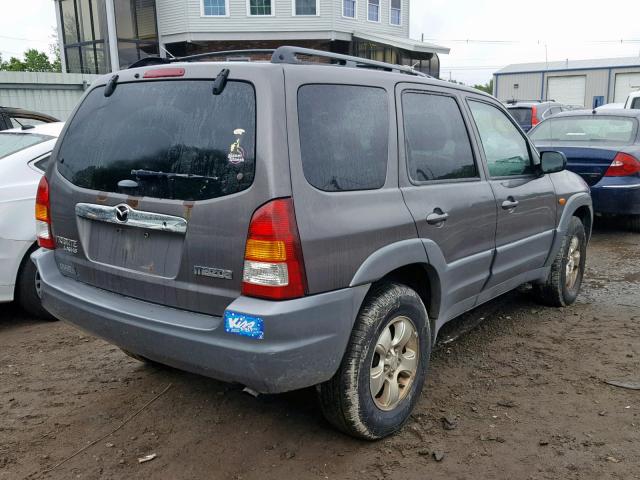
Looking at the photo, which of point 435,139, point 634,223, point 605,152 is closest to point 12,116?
point 435,139

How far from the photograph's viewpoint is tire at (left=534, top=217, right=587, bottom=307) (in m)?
4.89

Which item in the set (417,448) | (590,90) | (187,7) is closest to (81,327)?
(417,448)

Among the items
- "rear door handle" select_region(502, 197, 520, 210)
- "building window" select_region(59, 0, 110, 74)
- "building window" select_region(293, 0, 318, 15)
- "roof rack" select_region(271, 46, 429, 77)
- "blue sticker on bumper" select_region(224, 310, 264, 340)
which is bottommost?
"blue sticker on bumper" select_region(224, 310, 264, 340)

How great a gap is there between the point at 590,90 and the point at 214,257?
44.5 meters

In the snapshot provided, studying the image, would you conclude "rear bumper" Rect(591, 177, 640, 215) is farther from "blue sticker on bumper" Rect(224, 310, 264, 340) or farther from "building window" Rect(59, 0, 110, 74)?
"building window" Rect(59, 0, 110, 74)

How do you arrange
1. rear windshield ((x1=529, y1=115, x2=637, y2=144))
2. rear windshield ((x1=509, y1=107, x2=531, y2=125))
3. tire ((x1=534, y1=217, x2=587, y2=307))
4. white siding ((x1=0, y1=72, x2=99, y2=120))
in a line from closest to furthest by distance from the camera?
tire ((x1=534, y1=217, x2=587, y2=307)) → rear windshield ((x1=529, y1=115, x2=637, y2=144)) → rear windshield ((x1=509, y1=107, x2=531, y2=125)) → white siding ((x1=0, y1=72, x2=99, y2=120))

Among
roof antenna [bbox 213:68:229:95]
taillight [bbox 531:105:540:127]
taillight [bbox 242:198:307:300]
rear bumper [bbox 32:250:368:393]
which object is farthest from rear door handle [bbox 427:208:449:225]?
taillight [bbox 531:105:540:127]

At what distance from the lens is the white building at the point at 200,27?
72.0 feet

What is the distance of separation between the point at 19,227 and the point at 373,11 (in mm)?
22517

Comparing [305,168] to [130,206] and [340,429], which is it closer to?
[130,206]

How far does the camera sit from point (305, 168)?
2.58m

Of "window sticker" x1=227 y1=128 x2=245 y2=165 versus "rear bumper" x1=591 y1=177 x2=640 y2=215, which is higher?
"window sticker" x1=227 y1=128 x2=245 y2=165

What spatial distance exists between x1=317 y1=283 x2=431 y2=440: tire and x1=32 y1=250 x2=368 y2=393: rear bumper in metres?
0.13

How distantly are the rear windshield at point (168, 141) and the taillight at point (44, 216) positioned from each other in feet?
0.77
